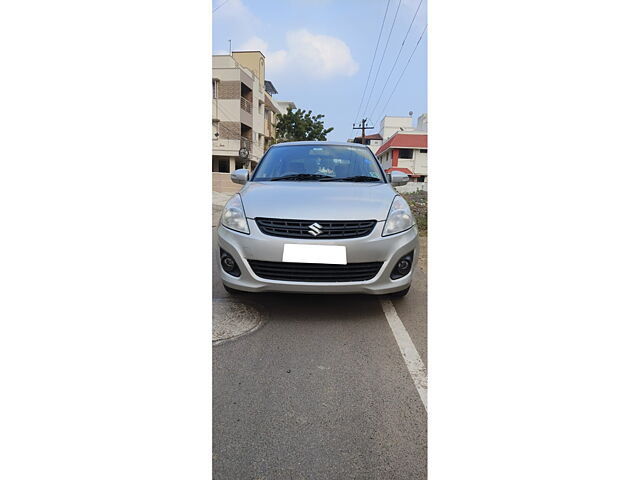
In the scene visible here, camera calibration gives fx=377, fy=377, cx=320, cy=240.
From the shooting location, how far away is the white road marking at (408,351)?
174cm

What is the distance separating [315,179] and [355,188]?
1.38 ft

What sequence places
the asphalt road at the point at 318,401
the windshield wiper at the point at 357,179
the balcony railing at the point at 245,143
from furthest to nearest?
the balcony railing at the point at 245,143, the windshield wiper at the point at 357,179, the asphalt road at the point at 318,401

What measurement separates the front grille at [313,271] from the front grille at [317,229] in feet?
0.60

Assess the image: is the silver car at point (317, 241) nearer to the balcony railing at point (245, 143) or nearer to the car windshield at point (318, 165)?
the car windshield at point (318, 165)

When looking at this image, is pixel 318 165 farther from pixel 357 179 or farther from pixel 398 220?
pixel 398 220

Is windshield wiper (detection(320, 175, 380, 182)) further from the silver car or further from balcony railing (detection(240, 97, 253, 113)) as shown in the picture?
balcony railing (detection(240, 97, 253, 113))

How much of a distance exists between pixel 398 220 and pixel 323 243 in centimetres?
57

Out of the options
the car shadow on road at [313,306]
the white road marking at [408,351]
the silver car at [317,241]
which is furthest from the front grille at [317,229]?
the white road marking at [408,351]

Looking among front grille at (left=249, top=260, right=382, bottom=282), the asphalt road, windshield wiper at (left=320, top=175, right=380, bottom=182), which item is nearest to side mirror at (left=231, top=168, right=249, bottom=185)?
windshield wiper at (left=320, top=175, right=380, bottom=182)

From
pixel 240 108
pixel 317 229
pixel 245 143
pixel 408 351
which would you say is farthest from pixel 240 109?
pixel 408 351

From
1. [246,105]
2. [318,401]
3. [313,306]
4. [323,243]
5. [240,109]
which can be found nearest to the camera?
[318,401]

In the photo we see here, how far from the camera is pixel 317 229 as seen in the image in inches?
92.7
